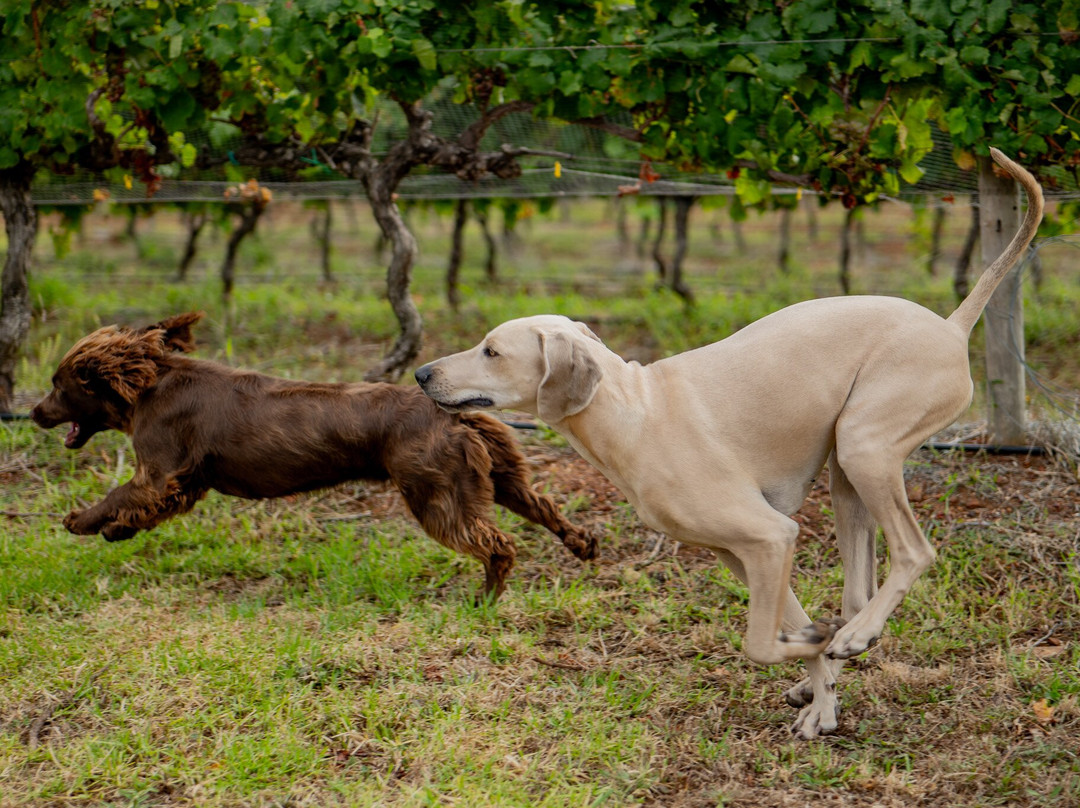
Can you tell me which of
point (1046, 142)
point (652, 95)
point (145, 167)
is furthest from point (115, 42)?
point (1046, 142)

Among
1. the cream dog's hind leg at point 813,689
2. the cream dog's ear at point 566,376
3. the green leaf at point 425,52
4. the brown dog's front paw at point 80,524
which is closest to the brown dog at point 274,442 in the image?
the brown dog's front paw at point 80,524

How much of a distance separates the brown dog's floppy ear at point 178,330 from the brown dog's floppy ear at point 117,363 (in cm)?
11

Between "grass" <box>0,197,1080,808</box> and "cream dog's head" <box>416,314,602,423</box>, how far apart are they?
111 cm

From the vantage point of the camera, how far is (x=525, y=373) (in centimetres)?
362

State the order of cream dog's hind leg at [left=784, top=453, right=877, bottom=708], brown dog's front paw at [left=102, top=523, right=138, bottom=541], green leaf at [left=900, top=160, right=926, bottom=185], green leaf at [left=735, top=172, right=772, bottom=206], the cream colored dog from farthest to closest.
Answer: green leaf at [left=735, top=172, right=772, bottom=206], green leaf at [left=900, top=160, right=926, bottom=185], brown dog's front paw at [left=102, top=523, right=138, bottom=541], cream dog's hind leg at [left=784, top=453, right=877, bottom=708], the cream colored dog

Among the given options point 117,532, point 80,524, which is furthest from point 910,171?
point 80,524

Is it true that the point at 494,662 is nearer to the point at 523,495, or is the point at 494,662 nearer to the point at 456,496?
the point at 456,496

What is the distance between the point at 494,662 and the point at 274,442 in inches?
55.0

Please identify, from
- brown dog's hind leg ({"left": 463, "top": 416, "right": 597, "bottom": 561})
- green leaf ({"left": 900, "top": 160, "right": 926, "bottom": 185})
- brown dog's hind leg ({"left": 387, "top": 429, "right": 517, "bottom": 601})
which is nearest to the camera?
brown dog's hind leg ({"left": 387, "top": 429, "right": 517, "bottom": 601})

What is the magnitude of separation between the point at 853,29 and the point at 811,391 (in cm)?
264

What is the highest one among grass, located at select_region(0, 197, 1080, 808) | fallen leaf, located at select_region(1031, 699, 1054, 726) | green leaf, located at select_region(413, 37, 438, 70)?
green leaf, located at select_region(413, 37, 438, 70)

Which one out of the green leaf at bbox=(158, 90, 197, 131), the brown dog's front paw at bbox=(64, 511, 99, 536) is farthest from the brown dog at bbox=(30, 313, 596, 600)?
the green leaf at bbox=(158, 90, 197, 131)

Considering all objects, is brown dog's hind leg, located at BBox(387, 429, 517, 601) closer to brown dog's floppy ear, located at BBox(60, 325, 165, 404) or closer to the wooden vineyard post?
brown dog's floppy ear, located at BBox(60, 325, 165, 404)

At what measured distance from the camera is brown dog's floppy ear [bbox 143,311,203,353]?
5031 mm
